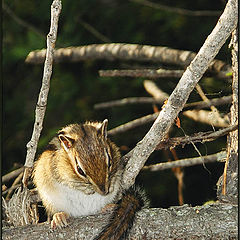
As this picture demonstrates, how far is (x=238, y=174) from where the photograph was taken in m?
2.30

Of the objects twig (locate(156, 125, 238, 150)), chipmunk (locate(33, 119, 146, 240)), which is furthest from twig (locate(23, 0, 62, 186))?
twig (locate(156, 125, 238, 150))

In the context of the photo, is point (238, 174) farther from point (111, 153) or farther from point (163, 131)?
point (111, 153)

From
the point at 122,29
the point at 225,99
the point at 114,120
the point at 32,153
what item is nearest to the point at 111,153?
the point at 32,153

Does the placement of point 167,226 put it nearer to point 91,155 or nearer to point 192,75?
point 91,155

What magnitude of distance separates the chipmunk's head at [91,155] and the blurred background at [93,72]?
157 centimetres

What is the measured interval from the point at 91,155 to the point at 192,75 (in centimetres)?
65

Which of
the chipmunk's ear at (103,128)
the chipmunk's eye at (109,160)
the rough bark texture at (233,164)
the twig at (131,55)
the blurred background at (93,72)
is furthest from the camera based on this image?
the blurred background at (93,72)

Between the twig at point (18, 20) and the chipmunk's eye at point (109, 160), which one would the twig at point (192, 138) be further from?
the twig at point (18, 20)

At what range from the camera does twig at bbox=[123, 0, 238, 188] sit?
2111mm

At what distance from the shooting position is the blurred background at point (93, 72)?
438 cm

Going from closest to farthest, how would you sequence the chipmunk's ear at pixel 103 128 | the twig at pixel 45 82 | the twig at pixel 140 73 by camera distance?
the twig at pixel 45 82, the chipmunk's ear at pixel 103 128, the twig at pixel 140 73

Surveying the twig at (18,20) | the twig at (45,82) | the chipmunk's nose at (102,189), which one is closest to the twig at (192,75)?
the chipmunk's nose at (102,189)

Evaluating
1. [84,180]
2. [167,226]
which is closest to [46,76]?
[84,180]

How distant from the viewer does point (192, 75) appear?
2.15m
